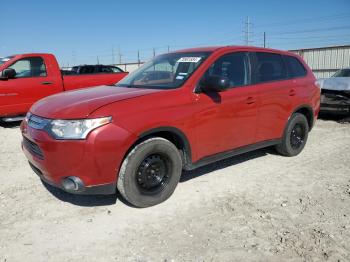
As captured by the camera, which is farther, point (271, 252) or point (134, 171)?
point (134, 171)

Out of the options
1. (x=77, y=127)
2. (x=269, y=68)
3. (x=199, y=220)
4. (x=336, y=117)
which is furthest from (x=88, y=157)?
(x=336, y=117)

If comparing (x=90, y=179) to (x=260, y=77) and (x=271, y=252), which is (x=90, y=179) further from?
(x=260, y=77)

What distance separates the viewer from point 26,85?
8867 mm

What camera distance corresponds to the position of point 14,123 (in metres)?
9.30

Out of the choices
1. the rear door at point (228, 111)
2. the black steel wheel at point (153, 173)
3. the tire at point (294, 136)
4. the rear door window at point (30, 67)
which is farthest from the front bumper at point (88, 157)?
the rear door window at point (30, 67)

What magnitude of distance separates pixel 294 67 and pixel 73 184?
4188 mm

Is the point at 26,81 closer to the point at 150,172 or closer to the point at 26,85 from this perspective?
the point at 26,85

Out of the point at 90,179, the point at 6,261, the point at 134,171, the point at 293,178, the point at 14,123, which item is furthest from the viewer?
the point at 14,123

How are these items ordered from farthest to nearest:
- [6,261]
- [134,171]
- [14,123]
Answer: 1. [14,123]
2. [134,171]
3. [6,261]

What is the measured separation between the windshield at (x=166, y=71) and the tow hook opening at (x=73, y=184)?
1.55 meters

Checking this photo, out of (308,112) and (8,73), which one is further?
(8,73)

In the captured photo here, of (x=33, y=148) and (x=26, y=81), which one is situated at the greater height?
(x=26, y=81)

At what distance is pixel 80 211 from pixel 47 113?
1159mm

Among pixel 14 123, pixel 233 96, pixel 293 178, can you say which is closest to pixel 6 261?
pixel 233 96
